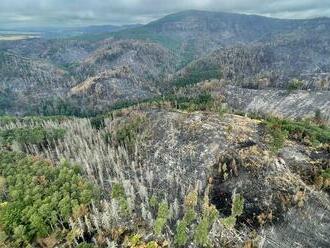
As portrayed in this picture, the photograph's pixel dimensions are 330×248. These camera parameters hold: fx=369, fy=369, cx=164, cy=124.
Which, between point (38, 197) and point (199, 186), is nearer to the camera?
point (38, 197)

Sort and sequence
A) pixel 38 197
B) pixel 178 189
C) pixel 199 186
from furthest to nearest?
pixel 178 189
pixel 199 186
pixel 38 197

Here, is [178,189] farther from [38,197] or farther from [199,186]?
[38,197]

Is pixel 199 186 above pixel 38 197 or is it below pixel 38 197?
below

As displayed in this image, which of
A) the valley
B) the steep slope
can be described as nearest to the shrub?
the valley

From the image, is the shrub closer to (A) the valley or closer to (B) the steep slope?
(A) the valley

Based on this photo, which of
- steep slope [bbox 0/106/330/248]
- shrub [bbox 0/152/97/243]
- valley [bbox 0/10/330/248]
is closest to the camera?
shrub [bbox 0/152/97/243]

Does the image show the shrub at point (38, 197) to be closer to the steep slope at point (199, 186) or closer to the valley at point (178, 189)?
the valley at point (178, 189)

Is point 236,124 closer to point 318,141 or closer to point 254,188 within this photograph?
point 318,141

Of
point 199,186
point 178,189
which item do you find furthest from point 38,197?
point 199,186

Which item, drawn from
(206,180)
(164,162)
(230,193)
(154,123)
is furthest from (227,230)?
A: (154,123)

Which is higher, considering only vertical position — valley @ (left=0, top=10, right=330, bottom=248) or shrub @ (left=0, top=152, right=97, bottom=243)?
shrub @ (left=0, top=152, right=97, bottom=243)

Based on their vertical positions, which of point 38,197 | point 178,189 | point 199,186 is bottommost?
point 178,189
